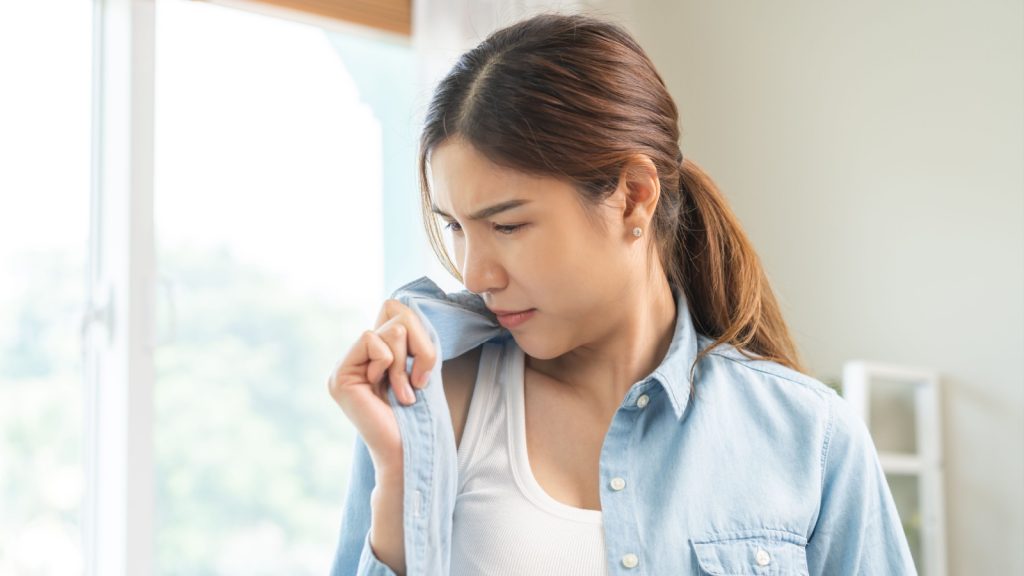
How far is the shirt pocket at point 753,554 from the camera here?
3.47 feet

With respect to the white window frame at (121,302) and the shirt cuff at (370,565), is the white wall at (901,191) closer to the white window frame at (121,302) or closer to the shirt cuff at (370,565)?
the white window frame at (121,302)

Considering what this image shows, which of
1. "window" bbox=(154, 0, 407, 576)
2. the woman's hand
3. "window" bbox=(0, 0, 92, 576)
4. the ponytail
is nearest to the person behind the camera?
the woman's hand

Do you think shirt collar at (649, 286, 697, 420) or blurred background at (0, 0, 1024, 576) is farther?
blurred background at (0, 0, 1024, 576)

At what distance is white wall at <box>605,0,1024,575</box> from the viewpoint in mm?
2096

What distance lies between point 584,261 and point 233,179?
5.10ft

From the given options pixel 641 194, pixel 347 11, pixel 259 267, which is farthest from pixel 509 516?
pixel 347 11

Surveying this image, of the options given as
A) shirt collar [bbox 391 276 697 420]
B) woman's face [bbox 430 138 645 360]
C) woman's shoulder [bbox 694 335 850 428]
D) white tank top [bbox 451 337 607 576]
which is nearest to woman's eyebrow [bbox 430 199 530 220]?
woman's face [bbox 430 138 645 360]

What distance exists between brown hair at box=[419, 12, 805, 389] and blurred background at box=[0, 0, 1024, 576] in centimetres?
110

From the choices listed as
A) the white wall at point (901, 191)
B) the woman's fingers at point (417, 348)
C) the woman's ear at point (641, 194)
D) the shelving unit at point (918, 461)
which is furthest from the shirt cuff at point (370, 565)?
the white wall at point (901, 191)

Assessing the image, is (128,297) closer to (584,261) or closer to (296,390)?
(296,390)

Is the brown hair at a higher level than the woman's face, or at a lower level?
higher

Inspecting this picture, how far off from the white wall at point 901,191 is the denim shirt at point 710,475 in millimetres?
1130

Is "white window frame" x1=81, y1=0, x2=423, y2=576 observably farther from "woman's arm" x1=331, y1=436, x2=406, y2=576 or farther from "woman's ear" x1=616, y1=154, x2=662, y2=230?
"woman's ear" x1=616, y1=154, x2=662, y2=230

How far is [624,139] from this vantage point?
106 cm
